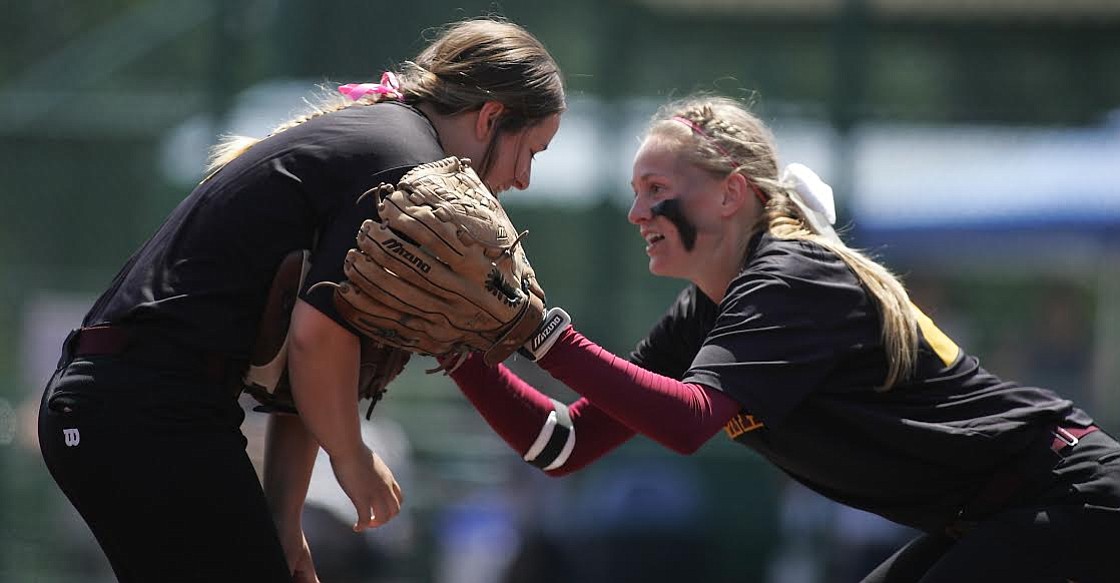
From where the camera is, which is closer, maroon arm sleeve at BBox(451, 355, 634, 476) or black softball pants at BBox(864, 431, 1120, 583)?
black softball pants at BBox(864, 431, 1120, 583)

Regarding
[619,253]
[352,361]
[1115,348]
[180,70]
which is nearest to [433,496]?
[619,253]

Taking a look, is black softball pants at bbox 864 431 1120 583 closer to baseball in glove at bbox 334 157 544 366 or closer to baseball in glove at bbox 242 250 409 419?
baseball in glove at bbox 334 157 544 366

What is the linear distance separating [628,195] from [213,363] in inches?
182

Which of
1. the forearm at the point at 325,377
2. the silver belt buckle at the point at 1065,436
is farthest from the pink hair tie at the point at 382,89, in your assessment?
the silver belt buckle at the point at 1065,436

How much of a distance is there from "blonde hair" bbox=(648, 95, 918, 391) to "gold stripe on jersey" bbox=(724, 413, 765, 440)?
0.40 meters

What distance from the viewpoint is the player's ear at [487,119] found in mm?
2766

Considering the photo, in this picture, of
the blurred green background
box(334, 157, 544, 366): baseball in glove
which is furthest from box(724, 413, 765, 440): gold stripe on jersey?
the blurred green background

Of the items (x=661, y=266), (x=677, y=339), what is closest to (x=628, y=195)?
(x=677, y=339)

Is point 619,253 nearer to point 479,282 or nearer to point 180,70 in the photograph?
point 180,70

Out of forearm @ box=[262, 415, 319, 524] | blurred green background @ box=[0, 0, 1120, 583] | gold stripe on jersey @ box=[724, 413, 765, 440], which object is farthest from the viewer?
blurred green background @ box=[0, 0, 1120, 583]

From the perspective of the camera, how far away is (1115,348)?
7160 millimetres

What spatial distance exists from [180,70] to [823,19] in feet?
11.1

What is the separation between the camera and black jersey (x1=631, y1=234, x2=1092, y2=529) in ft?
A: 9.83

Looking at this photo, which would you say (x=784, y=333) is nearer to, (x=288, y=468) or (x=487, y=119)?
(x=487, y=119)
